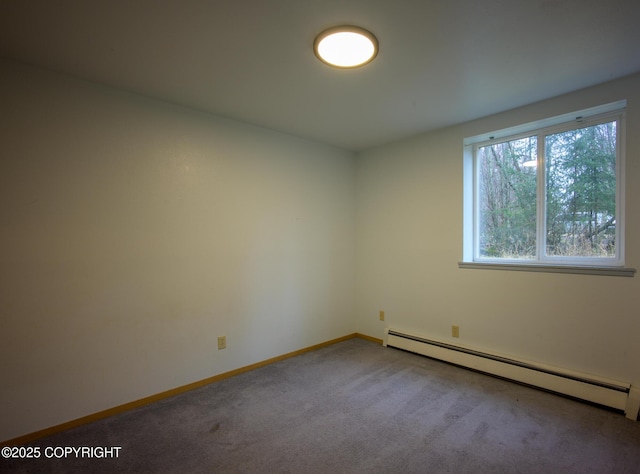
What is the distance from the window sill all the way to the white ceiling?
1.37 metres

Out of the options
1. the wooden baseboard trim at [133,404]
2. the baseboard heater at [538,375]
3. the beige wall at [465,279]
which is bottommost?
the wooden baseboard trim at [133,404]

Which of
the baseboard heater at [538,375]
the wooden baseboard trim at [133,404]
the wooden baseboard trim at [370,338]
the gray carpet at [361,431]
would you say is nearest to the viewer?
the gray carpet at [361,431]

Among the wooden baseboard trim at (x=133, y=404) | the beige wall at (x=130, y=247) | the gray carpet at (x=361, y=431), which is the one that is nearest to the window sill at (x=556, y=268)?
the gray carpet at (x=361, y=431)

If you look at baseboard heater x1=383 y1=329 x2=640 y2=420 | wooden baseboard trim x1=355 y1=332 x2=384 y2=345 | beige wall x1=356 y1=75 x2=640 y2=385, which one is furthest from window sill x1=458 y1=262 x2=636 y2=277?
wooden baseboard trim x1=355 y1=332 x2=384 y2=345

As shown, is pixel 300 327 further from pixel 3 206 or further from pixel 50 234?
pixel 3 206

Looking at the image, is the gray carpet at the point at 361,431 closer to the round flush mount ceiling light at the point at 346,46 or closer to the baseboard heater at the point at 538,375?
the baseboard heater at the point at 538,375

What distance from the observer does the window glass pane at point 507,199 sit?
2.80 metres

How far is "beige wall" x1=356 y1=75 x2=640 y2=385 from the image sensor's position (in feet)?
7.32

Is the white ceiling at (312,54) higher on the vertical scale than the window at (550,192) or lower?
higher

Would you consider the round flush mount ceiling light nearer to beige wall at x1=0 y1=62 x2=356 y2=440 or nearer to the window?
beige wall at x1=0 y1=62 x2=356 y2=440

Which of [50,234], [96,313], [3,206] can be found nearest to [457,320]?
[96,313]

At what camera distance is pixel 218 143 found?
2820 millimetres

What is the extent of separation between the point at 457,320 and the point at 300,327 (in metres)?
1.63

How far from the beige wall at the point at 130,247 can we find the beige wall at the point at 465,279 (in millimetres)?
968
